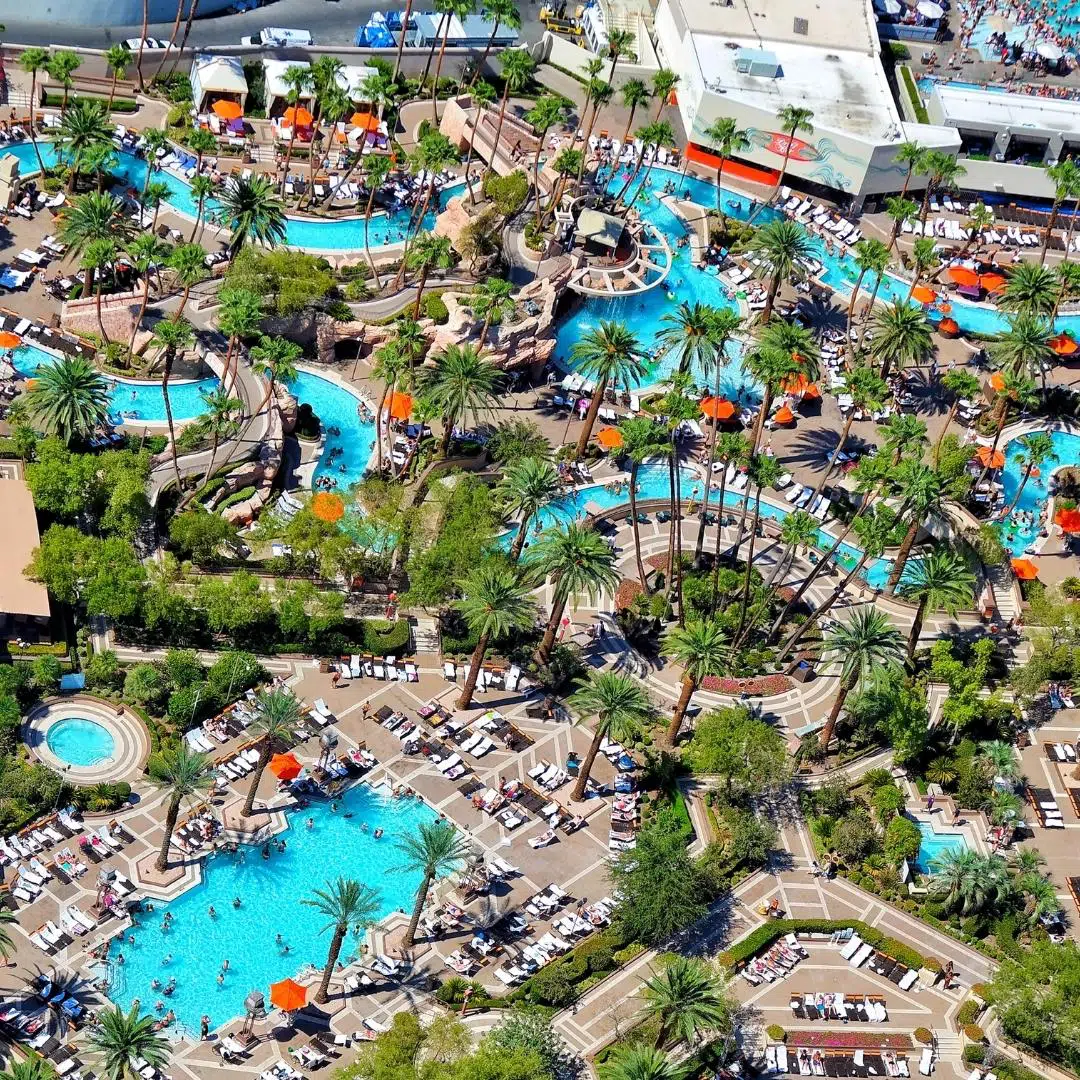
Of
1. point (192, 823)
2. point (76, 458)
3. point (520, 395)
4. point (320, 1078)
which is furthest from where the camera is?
point (520, 395)

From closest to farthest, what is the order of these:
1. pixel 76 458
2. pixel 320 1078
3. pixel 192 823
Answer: pixel 320 1078 → pixel 192 823 → pixel 76 458

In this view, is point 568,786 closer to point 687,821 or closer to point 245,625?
point 687,821

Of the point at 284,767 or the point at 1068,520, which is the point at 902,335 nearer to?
the point at 1068,520

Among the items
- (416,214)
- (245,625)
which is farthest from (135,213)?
(245,625)

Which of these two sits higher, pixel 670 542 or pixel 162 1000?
pixel 670 542

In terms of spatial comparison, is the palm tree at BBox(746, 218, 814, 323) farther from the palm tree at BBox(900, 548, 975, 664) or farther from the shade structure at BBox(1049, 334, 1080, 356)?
the palm tree at BBox(900, 548, 975, 664)

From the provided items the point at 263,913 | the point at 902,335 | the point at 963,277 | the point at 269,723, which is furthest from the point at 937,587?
the point at 263,913
